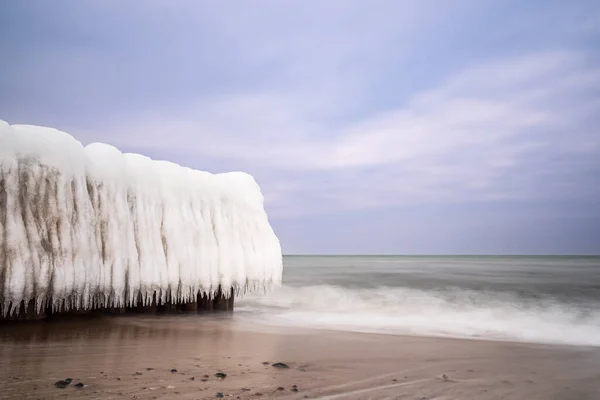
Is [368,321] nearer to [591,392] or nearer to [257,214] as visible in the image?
[257,214]

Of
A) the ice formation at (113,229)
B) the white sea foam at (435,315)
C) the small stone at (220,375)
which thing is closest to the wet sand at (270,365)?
the small stone at (220,375)

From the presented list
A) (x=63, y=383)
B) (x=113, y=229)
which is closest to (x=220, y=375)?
(x=63, y=383)

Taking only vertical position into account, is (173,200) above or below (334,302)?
above

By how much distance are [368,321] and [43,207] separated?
552cm

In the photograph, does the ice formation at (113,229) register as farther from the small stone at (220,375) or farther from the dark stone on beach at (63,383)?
the small stone at (220,375)

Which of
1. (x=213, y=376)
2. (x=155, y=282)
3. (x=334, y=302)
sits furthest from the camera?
(x=334, y=302)

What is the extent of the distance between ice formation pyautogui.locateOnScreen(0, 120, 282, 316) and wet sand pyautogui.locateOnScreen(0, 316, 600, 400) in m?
0.58

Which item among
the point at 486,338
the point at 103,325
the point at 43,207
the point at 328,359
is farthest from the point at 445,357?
the point at 43,207

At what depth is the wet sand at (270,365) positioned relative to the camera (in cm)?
353

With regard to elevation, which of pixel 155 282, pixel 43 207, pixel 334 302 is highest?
pixel 43 207

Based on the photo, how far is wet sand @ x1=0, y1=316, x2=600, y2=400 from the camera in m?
3.53

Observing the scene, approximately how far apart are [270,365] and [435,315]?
6534mm

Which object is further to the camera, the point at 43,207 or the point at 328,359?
the point at 43,207

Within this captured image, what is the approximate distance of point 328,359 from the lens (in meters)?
4.75
